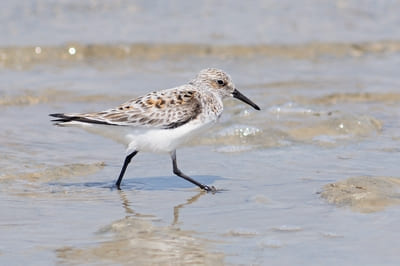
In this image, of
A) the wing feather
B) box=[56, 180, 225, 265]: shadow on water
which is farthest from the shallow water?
the wing feather

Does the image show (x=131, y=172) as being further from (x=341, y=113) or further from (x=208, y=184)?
(x=341, y=113)

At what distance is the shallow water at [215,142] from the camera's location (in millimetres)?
5754

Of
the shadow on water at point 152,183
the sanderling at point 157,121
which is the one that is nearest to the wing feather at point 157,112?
the sanderling at point 157,121

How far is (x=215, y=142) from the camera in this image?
890 cm

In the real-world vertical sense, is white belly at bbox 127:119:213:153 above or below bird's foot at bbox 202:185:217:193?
above

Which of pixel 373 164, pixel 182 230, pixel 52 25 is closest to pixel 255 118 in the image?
pixel 373 164

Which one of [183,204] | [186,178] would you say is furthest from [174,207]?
[186,178]

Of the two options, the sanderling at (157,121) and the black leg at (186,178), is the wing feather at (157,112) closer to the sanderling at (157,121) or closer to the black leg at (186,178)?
the sanderling at (157,121)

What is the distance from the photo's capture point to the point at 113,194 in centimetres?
713

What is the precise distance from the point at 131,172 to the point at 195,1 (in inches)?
349

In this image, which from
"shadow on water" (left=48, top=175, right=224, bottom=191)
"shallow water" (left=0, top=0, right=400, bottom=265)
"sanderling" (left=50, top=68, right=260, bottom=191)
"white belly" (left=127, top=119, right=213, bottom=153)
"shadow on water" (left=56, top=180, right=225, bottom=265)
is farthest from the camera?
"shadow on water" (left=48, top=175, right=224, bottom=191)

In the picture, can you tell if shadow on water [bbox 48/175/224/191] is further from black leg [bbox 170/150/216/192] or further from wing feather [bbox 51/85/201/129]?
wing feather [bbox 51/85/201/129]

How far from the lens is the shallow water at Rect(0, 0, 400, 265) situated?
5754 millimetres

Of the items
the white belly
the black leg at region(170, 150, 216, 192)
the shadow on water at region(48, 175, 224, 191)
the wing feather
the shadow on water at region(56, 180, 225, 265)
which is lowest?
the shadow on water at region(48, 175, 224, 191)
